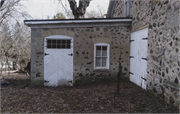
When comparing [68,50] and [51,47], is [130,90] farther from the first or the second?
[51,47]

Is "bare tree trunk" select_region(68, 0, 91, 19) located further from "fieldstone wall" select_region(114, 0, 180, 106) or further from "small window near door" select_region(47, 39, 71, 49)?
"fieldstone wall" select_region(114, 0, 180, 106)

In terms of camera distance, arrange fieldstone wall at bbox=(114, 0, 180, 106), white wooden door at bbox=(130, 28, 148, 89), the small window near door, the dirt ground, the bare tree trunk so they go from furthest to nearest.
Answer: the bare tree trunk → the small window near door → white wooden door at bbox=(130, 28, 148, 89) → the dirt ground → fieldstone wall at bbox=(114, 0, 180, 106)

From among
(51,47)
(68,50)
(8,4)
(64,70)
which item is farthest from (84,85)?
(8,4)

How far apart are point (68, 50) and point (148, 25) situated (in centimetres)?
420

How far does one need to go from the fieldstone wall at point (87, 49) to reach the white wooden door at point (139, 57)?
489 millimetres

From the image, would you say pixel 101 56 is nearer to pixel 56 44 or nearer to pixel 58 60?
pixel 58 60

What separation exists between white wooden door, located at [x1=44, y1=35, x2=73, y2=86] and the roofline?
67 centimetres

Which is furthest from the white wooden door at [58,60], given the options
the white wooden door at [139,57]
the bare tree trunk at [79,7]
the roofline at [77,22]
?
the bare tree trunk at [79,7]

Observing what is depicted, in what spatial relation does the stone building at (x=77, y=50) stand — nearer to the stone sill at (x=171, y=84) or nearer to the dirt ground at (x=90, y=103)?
the dirt ground at (x=90, y=103)

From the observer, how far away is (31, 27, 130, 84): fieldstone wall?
26.9 ft

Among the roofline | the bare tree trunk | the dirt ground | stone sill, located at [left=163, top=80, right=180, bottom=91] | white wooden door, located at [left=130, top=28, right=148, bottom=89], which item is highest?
the bare tree trunk

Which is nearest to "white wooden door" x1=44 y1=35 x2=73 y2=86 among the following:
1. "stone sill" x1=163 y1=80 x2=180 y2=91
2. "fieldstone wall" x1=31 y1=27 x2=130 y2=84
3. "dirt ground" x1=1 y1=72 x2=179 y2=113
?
"fieldstone wall" x1=31 y1=27 x2=130 y2=84

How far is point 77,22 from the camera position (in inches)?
316

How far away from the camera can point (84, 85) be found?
8.32 meters
